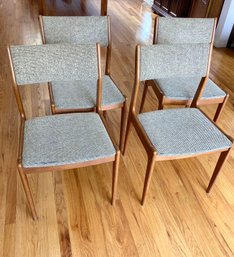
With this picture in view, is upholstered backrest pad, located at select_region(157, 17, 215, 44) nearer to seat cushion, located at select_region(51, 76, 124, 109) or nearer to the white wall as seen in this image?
seat cushion, located at select_region(51, 76, 124, 109)

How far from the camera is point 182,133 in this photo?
127 centimetres

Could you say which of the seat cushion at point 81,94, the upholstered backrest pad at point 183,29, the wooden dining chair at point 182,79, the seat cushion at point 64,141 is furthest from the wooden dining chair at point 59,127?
the upholstered backrest pad at point 183,29

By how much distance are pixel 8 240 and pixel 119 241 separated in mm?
543

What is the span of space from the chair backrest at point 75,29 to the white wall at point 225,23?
7.64 ft

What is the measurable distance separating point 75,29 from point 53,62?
17.7 inches

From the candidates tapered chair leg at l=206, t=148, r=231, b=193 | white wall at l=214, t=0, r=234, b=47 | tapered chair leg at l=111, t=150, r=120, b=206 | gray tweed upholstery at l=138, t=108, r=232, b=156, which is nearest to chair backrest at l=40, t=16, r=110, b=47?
gray tweed upholstery at l=138, t=108, r=232, b=156

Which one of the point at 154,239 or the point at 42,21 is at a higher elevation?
the point at 42,21

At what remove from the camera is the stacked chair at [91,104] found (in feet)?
3.72

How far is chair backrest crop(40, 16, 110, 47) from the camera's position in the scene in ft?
4.98

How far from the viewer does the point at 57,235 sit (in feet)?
4.09

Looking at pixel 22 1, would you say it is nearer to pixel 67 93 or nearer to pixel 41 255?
pixel 67 93

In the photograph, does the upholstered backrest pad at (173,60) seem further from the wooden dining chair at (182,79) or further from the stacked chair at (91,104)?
the wooden dining chair at (182,79)

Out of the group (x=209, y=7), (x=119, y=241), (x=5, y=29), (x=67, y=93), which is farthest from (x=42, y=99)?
(x=209, y=7)

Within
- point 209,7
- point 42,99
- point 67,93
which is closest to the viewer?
point 67,93
